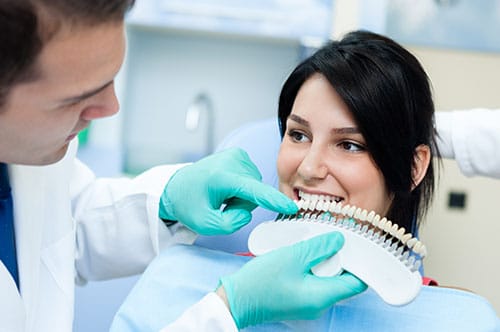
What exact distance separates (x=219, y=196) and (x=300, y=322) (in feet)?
0.95

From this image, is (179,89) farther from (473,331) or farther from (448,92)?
(473,331)

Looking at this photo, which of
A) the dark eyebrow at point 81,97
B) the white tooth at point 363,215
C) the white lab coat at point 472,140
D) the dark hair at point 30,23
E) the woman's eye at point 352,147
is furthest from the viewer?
the white lab coat at point 472,140

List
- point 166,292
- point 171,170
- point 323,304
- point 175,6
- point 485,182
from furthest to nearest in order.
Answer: point 175,6 < point 485,182 < point 171,170 < point 166,292 < point 323,304

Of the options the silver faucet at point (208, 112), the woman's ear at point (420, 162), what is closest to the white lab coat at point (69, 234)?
the woman's ear at point (420, 162)

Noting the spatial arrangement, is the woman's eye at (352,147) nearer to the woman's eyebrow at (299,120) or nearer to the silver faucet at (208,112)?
the woman's eyebrow at (299,120)

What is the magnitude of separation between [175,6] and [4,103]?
1530 millimetres

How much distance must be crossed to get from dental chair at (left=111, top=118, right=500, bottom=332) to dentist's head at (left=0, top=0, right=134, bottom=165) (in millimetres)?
344

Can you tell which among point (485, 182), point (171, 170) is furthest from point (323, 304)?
point (485, 182)

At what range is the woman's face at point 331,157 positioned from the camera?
1167mm

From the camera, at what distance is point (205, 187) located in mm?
1178

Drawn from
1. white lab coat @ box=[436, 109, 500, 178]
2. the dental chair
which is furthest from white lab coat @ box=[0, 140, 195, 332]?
white lab coat @ box=[436, 109, 500, 178]

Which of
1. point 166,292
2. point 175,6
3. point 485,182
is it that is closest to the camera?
point 166,292

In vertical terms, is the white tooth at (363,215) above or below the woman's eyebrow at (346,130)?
below

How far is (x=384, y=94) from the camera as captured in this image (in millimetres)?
1197
